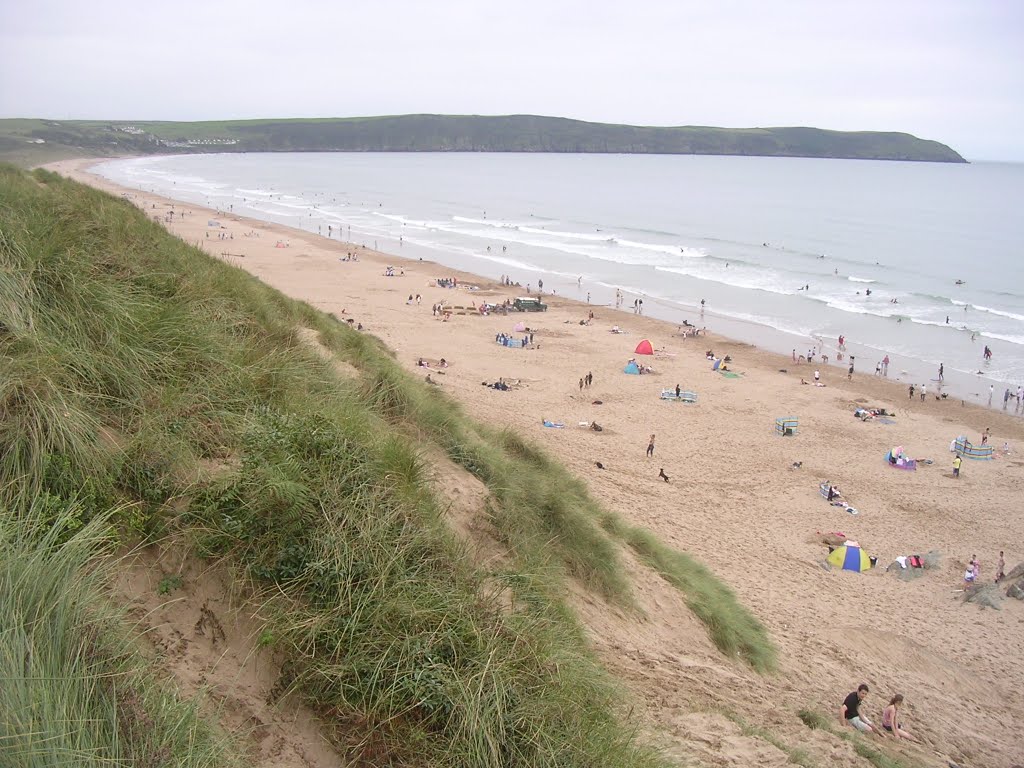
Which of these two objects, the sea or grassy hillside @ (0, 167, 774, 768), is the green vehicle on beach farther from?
grassy hillside @ (0, 167, 774, 768)

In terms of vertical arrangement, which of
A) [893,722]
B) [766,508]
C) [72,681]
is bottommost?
[766,508]

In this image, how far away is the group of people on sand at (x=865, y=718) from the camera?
800cm

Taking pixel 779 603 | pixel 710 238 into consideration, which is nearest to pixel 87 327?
pixel 779 603

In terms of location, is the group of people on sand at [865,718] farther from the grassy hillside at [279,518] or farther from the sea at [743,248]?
the sea at [743,248]

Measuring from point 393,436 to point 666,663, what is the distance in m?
3.43

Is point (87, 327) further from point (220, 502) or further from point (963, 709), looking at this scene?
point (963, 709)

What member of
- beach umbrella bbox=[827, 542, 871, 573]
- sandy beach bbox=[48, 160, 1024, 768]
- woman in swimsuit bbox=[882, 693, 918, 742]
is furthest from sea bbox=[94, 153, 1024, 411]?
woman in swimsuit bbox=[882, 693, 918, 742]

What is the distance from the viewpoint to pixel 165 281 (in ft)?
23.1

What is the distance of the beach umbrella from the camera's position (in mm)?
15047

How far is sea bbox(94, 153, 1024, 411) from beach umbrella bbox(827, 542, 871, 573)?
16823 millimetres

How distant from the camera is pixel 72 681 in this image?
120 inches

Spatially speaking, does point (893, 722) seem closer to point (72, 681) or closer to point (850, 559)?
point (850, 559)

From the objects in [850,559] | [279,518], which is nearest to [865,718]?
[279,518]

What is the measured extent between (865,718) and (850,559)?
7546 millimetres
